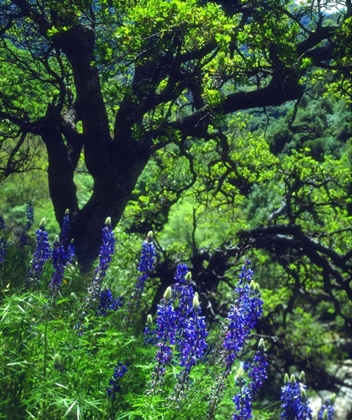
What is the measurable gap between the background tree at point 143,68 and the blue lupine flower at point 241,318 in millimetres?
3687

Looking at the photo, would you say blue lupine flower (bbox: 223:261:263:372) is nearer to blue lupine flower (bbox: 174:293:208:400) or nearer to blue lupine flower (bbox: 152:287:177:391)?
blue lupine flower (bbox: 174:293:208:400)

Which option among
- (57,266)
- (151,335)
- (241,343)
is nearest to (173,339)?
(241,343)

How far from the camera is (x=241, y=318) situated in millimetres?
3875

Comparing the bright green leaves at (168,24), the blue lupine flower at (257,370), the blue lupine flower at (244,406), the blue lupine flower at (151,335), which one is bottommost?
the blue lupine flower at (244,406)

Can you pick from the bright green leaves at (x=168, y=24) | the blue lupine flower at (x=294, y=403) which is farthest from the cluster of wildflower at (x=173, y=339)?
the bright green leaves at (x=168, y=24)

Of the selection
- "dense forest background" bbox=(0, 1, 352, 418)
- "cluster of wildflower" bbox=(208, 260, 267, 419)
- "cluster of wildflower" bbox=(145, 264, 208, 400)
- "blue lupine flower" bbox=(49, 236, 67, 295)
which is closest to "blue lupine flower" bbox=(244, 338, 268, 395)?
"cluster of wildflower" bbox=(208, 260, 267, 419)

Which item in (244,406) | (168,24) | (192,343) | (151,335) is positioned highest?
(168,24)

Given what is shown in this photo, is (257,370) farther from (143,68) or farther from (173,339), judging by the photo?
(143,68)

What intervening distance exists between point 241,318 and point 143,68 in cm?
555

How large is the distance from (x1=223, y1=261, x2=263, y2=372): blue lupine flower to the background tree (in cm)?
369

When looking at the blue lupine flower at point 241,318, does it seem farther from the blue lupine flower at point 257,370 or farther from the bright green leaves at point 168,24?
the bright green leaves at point 168,24

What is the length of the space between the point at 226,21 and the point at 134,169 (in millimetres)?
2515

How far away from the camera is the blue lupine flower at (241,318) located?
387 centimetres

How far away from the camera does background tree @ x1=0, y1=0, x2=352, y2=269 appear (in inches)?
292
